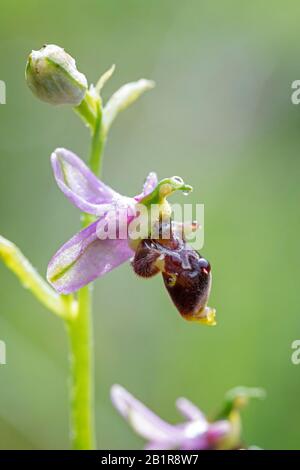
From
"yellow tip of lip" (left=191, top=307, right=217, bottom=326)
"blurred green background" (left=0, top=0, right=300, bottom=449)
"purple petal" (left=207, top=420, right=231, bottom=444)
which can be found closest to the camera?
"yellow tip of lip" (left=191, top=307, right=217, bottom=326)

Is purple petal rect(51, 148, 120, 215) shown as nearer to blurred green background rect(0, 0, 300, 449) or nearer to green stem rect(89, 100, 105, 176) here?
green stem rect(89, 100, 105, 176)

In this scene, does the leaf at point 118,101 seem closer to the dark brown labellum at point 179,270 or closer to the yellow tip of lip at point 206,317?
the dark brown labellum at point 179,270

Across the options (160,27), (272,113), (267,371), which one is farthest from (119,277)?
(160,27)

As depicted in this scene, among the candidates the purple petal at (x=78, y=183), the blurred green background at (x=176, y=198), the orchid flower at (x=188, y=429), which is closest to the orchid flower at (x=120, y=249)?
the purple petal at (x=78, y=183)

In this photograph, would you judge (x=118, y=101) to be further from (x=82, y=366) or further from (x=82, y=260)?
(x=82, y=366)

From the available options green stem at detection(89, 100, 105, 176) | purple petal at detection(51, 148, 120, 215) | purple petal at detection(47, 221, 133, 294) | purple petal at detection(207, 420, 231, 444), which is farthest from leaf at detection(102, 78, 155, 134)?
purple petal at detection(207, 420, 231, 444)
